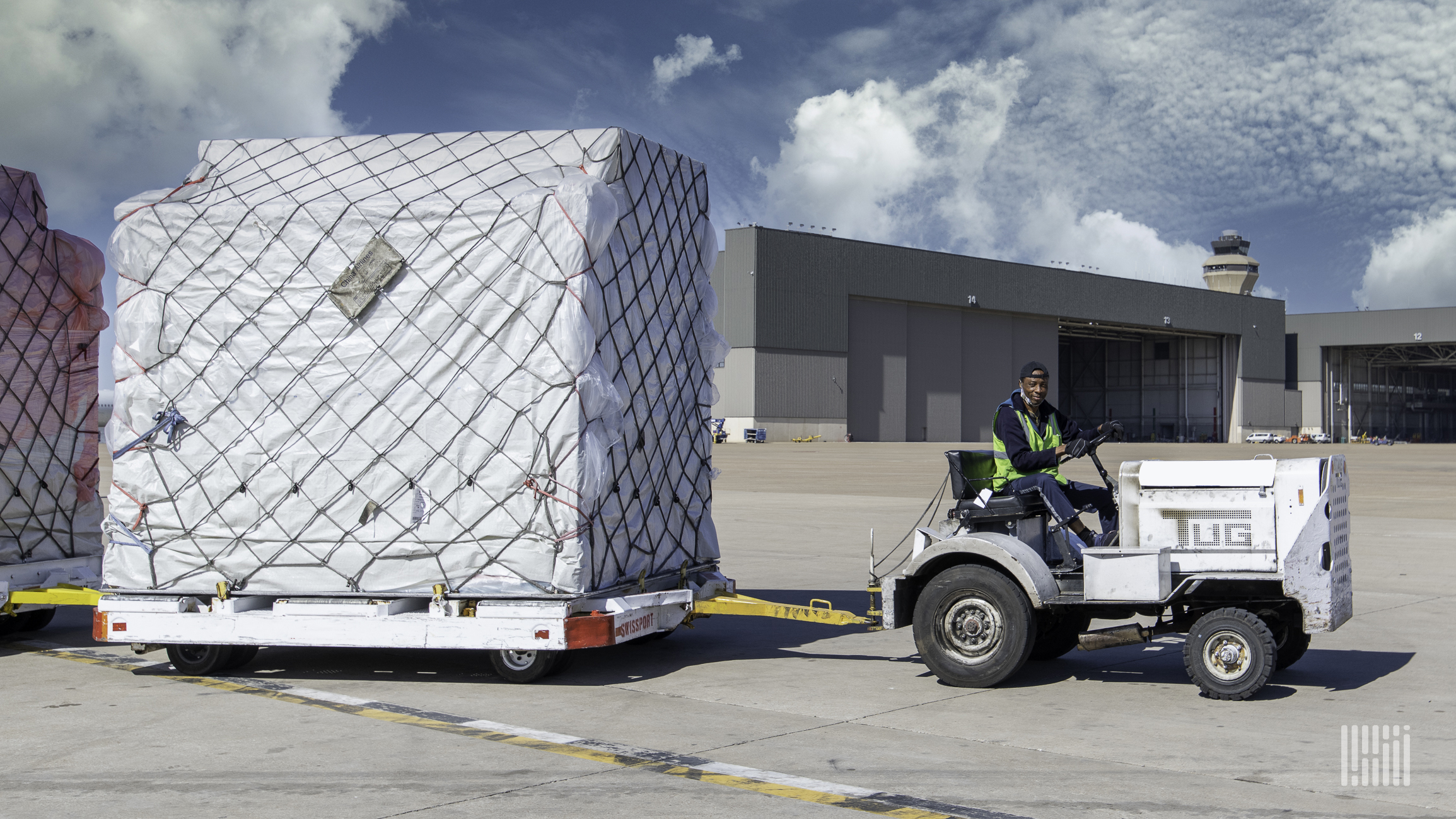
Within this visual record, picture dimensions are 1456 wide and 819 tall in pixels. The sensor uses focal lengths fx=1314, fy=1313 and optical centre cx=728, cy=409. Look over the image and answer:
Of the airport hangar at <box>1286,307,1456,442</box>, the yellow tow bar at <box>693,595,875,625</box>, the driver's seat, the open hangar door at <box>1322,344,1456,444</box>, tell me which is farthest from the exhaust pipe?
the open hangar door at <box>1322,344,1456,444</box>

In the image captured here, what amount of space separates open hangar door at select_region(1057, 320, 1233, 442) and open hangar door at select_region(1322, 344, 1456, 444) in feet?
39.5

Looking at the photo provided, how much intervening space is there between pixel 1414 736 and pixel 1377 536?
12.8 metres

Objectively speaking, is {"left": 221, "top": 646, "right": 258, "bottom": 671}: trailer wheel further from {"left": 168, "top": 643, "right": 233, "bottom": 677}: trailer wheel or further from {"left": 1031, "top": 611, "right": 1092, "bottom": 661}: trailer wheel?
{"left": 1031, "top": 611, "right": 1092, "bottom": 661}: trailer wheel

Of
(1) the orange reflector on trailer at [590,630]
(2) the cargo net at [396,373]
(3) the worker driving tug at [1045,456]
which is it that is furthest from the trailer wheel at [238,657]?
(3) the worker driving tug at [1045,456]

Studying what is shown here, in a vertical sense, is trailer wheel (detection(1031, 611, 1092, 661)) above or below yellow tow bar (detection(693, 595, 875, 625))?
below

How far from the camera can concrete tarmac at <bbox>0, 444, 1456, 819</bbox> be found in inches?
207

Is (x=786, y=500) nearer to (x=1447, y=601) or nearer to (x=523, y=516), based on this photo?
(x=1447, y=601)

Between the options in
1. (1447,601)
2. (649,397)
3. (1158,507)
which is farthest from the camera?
(1447,601)

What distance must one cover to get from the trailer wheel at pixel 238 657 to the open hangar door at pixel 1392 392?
324ft

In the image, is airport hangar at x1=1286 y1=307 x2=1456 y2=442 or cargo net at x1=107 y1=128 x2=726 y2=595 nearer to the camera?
cargo net at x1=107 y1=128 x2=726 y2=595

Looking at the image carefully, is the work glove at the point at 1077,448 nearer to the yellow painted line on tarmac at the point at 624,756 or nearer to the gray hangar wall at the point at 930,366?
the yellow painted line on tarmac at the point at 624,756

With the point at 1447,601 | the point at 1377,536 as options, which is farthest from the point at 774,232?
the point at 1447,601

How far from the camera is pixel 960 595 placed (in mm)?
7594

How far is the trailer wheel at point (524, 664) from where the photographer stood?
768cm
